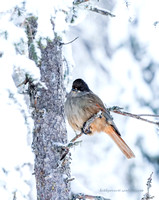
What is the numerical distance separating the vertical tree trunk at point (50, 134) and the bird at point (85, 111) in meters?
1.06

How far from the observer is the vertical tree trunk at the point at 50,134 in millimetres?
3438

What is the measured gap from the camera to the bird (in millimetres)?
4711

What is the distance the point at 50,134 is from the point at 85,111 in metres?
1.34

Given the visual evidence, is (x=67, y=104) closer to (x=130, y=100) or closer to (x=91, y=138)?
(x=130, y=100)

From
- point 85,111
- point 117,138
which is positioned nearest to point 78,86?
point 85,111

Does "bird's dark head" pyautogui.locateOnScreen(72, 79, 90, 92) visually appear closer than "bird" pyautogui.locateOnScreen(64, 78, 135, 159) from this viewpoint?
No

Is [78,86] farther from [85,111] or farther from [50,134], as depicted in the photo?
[50,134]

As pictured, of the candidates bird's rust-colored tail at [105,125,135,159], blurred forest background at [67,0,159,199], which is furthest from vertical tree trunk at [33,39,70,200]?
blurred forest background at [67,0,159,199]

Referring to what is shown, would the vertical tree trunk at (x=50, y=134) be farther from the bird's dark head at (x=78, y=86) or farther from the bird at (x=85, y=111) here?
the bird's dark head at (x=78, y=86)

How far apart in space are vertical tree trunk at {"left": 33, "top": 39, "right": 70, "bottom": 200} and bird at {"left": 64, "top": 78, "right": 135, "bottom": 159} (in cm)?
106

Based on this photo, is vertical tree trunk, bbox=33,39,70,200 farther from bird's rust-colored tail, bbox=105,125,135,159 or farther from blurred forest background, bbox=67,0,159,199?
blurred forest background, bbox=67,0,159,199

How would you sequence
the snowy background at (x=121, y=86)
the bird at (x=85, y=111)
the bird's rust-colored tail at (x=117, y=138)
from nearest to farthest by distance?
1. the bird at (x=85, y=111)
2. the bird's rust-colored tail at (x=117, y=138)
3. the snowy background at (x=121, y=86)

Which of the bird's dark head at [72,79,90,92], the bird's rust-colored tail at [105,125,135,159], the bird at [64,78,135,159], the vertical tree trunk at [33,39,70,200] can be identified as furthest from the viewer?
the bird's rust-colored tail at [105,125,135,159]

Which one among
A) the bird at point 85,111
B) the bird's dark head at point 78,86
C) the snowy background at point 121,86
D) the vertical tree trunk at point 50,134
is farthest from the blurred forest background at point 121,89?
the vertical tree trunk at point 50,134
